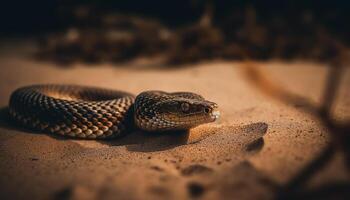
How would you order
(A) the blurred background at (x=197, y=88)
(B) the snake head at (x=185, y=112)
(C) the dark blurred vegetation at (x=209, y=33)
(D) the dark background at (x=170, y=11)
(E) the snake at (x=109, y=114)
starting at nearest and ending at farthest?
(A) the blurred background at (x=197, y=88) → (B) the snake head at (x=185, y=112) → (E) the snake at (x=109, y=114) → (C) the dark blurred vegetation at (x=209, y=33) → (D) the dark background at (x=170, y=11)

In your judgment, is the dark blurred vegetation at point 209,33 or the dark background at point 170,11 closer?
the dark blurred vegetation at point 209,33

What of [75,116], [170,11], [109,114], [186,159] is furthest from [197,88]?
[170,11]

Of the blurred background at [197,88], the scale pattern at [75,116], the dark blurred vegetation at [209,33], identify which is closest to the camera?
the blurred background at [197,88]

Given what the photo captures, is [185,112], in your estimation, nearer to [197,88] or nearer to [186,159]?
[186,159]

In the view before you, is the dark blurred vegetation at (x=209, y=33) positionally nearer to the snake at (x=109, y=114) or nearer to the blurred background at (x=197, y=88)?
the blurred background at (x=197, y=88)

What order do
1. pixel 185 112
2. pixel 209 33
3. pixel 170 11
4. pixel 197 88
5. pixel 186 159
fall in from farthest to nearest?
pixel 170 11 < pixel 209 33 < pixel 197 88 < pixel 185 112 < pixel 186 159

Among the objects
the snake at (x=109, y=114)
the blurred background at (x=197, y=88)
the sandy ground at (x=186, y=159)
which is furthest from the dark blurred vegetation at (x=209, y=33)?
the snake at (x=109, y=114)
